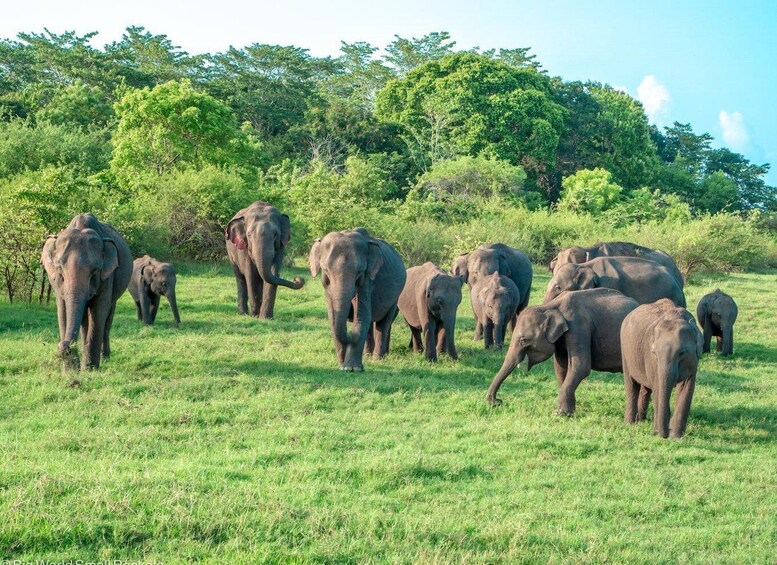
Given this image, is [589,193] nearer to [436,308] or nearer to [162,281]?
[162,281]

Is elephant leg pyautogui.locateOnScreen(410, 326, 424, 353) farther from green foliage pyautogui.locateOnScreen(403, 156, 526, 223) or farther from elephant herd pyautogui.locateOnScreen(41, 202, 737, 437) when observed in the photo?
green foliage pyautogui.locateOnScreen(403, 156, 526, 223)

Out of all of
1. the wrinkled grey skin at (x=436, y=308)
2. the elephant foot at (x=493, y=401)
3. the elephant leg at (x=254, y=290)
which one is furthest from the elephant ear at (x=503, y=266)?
the elephant foot at (x=493, y=401)

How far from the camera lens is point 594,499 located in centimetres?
714

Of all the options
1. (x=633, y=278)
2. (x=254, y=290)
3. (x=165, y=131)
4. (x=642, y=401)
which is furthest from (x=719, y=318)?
(x=165, y=131)

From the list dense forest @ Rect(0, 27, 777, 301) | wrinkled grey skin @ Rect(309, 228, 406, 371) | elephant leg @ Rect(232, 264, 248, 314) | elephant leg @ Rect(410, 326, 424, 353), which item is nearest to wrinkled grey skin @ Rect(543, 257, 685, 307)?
elephant leg @ Rect(410, 326, 424, 353)

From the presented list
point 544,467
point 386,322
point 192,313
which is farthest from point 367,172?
point 544,467

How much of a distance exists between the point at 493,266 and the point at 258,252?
4.23m

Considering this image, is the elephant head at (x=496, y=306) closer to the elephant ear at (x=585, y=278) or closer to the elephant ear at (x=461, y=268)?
the elephant ear at (x=585, y=278)

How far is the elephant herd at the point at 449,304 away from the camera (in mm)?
9797

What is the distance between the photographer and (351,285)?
39.9 feet

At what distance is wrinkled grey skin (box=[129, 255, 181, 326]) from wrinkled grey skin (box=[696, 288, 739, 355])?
8883 mm

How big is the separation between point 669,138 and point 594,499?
204 feet

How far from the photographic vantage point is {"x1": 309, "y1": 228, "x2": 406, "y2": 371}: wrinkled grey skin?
12.1 meters

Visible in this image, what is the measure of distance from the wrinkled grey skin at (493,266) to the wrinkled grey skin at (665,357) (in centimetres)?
573
